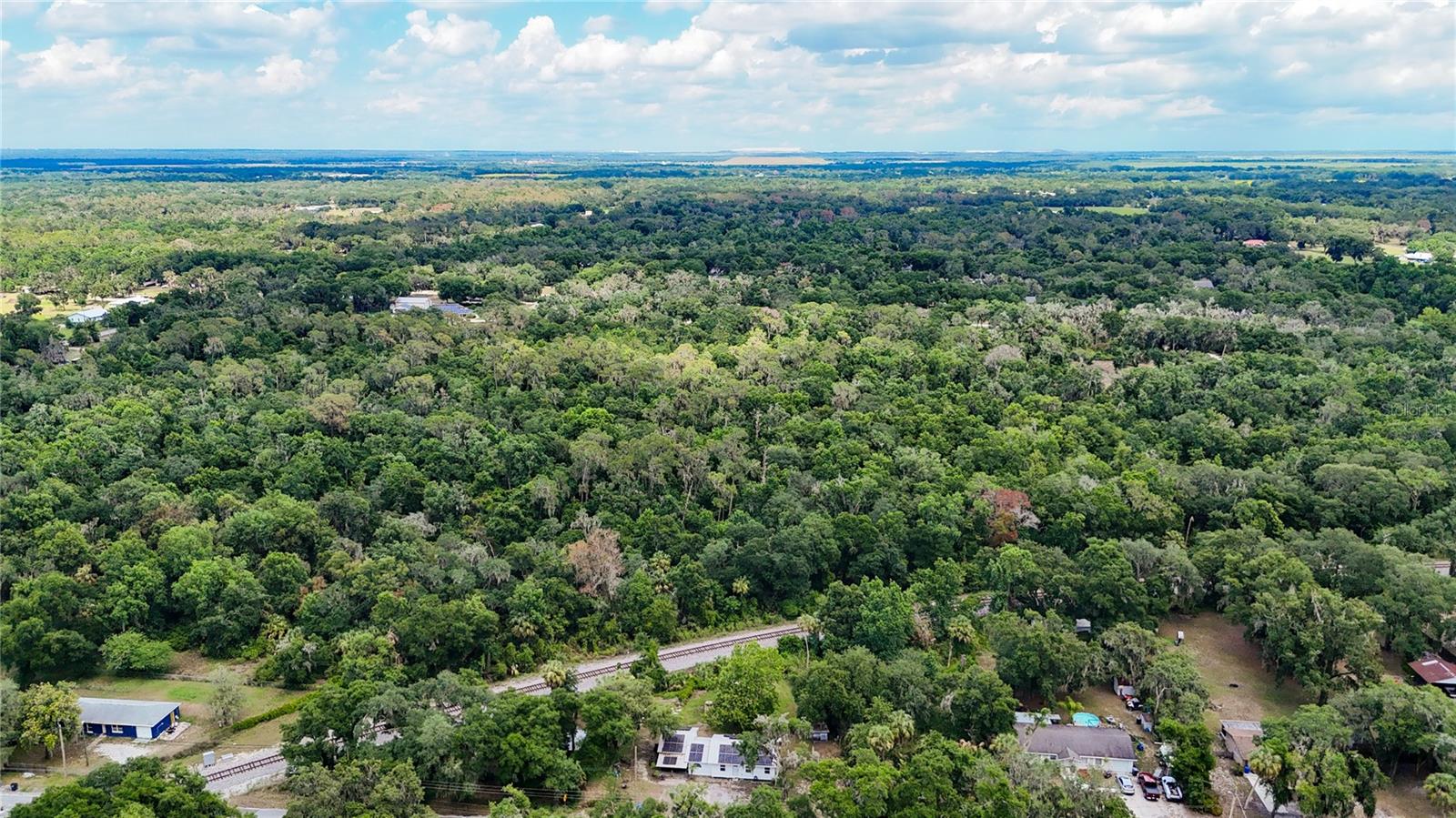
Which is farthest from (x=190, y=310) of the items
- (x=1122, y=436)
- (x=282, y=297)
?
(x=1122, y=436)

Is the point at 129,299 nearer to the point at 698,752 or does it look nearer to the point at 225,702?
the point at 225,702

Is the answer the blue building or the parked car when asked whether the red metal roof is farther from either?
the blue building

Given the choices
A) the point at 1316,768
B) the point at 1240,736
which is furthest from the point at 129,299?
the point at 1316,768

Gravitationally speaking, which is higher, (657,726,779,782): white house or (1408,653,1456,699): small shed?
(1408,653,1456,699): small shed

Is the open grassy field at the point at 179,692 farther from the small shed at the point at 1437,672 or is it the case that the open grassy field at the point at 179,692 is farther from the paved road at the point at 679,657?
the small shed at the point at 1437,672

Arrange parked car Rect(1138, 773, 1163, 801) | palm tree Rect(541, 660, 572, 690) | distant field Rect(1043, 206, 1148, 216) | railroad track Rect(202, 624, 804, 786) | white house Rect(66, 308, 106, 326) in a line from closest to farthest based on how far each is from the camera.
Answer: parked car Rect(1138, 773, 1163, 801) < railroad track Rect(202, 624, 804, 786) < palm tree Rect(541, 660, 572, 690) < white house Rect(66, 308, 106, 326) < distant field Rect(1043, 206, 1148, 216)

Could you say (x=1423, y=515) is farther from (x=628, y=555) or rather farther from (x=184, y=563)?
(x=184, y=563)

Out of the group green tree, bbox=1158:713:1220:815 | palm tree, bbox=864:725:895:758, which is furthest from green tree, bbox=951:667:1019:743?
green tree, bbox=1158:713:1220:815
